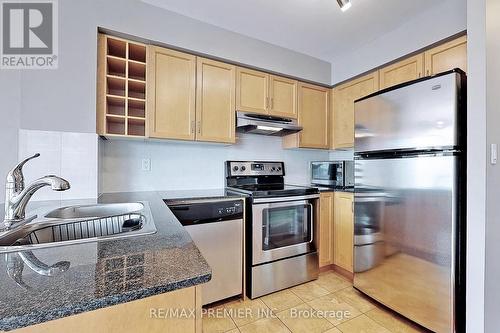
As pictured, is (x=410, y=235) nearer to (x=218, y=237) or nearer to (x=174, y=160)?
(x=218, y=237)

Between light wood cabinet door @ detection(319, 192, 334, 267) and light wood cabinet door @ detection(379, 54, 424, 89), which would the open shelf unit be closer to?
light wood cabinet door @ detection(319, 192, 334, 267)

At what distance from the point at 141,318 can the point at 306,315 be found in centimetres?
168

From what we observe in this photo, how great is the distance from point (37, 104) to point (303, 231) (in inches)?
92.6

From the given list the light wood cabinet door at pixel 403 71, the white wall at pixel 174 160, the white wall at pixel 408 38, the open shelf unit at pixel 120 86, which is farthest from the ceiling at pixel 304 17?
the white wall at pixel 174 160

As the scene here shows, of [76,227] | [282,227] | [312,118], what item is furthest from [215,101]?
[76,227]

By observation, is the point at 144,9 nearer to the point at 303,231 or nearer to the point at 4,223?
the point at 4,223

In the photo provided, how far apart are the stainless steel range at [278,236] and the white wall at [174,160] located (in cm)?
18

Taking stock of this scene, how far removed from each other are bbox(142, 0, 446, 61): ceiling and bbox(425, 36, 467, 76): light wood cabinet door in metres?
0.35

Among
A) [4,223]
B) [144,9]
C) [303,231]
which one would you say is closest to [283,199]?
[303,231]

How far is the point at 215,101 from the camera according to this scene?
2195mm

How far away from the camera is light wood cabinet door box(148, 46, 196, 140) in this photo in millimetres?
1930

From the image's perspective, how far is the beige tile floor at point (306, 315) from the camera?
167 centimetres

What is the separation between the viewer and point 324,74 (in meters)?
2.83

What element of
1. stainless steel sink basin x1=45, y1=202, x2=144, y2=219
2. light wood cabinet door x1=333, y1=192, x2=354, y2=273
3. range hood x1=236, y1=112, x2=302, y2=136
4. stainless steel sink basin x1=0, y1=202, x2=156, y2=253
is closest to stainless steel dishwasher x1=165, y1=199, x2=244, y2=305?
stainless steel sink basin x1=45, y1=202, x2=144, y2=219
